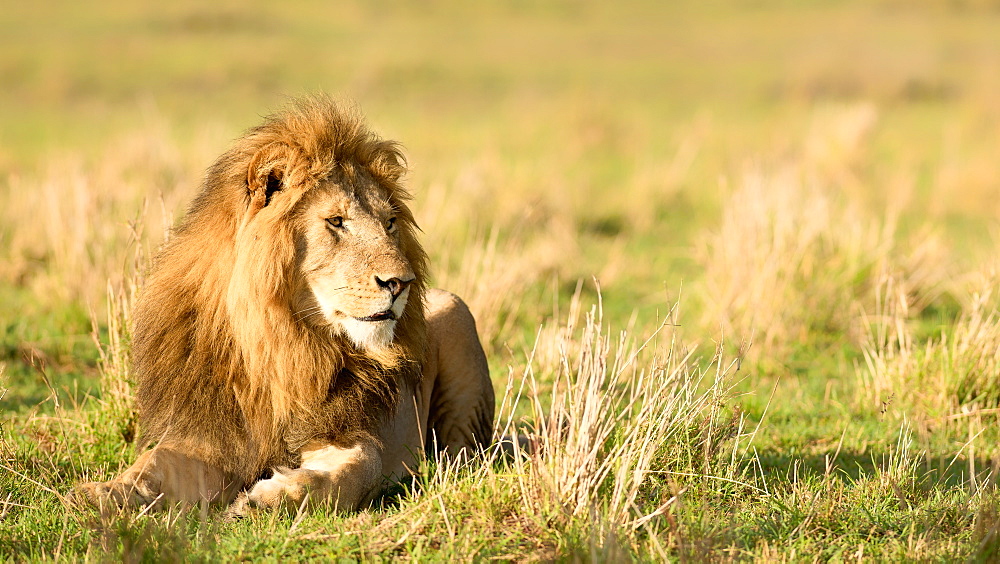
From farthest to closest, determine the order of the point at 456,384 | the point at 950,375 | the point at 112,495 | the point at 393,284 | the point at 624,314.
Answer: the point at 624,314, the point at 950,375, the point at 456,384, the point at 393,284, the point at 112,495

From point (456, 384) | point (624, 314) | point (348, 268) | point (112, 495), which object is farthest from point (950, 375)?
point (112, 495)

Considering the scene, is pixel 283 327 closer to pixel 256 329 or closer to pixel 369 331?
pixel 256 329

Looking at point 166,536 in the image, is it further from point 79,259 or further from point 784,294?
point 784,294

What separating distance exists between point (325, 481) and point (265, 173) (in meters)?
1.07

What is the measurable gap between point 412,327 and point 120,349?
1622mm

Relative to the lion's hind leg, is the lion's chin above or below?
above

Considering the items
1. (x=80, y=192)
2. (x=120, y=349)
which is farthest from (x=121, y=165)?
(x=120, y=349)

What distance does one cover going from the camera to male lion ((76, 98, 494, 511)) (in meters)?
3.76

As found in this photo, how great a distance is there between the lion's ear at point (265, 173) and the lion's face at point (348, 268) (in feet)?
0.39

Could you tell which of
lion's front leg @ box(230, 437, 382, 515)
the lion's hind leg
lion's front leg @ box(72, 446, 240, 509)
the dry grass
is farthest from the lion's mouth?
the dry grass

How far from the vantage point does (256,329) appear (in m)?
3.80

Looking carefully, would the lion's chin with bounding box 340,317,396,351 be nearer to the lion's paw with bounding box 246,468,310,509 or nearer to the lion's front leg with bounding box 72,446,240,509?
→ the lion's paw with bounding box 246,468,310,509

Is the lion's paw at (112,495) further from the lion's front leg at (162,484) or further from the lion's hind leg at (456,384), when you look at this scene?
the lion's hind leg at (456,384)

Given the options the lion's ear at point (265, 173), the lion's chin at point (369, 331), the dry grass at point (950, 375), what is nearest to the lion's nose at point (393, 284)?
the lion's chin at point (369, 331)
